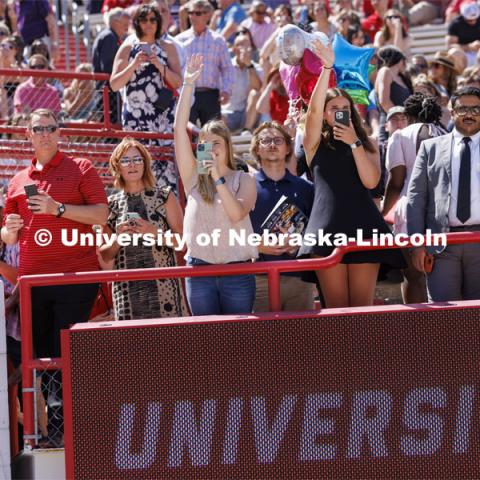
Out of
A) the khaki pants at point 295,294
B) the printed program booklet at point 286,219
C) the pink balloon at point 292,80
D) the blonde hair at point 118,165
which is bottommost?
the khaki pants at point 295,294

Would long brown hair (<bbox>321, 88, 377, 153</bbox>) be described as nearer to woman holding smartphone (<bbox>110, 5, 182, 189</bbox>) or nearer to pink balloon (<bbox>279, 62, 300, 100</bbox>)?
pink balloon (<bbox>279, 62, 300, 100</bbox>)

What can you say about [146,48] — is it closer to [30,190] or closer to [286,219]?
[286,219]

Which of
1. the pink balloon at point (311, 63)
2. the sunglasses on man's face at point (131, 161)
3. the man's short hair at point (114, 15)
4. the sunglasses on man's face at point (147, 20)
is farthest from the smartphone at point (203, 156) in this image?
the man's short hair at point (114, 15)

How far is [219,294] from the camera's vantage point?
7.64 meters

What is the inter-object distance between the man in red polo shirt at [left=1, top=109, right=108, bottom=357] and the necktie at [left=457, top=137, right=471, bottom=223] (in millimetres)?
2302

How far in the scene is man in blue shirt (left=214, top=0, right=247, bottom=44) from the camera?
17.2 meters

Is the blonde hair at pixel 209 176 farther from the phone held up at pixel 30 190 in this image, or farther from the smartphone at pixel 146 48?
the smartphone at pixel 146 48

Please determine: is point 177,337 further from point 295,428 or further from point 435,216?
point 435,216

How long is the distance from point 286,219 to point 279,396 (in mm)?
1362

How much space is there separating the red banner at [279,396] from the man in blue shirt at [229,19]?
10.4 meters

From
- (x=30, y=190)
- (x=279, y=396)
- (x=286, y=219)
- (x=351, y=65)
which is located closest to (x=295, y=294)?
(x=286, y=219)

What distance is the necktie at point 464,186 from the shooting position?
307 inches

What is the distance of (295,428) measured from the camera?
733 cm

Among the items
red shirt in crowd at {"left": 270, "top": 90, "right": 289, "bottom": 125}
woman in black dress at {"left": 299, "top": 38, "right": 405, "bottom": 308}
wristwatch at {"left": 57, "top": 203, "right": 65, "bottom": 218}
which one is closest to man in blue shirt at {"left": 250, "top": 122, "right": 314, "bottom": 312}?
woman in black dress at {"left": 299, "top": 38, "right": 405, "bottom": 308}
